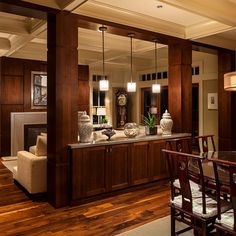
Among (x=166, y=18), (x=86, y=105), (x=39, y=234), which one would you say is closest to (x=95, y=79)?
(x=86, y=105)

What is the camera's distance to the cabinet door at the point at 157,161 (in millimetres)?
4664

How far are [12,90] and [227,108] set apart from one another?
573cm

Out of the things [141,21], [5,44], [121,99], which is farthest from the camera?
[121,99]

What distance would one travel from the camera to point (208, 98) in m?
7.44

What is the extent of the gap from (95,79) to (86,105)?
58.0 inches

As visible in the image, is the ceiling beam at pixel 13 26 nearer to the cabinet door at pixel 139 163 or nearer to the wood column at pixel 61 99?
the wood column at pixel 61 99

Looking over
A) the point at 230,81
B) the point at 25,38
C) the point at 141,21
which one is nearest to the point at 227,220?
the point at 230,81

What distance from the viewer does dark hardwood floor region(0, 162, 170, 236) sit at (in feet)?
10.1

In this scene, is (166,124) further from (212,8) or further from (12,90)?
(12,90)

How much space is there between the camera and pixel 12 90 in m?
7.54

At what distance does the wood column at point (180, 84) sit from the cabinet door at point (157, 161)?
775 mm

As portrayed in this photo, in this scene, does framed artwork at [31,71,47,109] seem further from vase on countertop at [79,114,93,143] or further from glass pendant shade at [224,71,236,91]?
glass pendant shade at [224,71,236,91]

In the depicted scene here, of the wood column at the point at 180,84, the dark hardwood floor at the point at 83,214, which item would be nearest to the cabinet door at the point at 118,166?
the dark hardwood floor at the point at 83,214

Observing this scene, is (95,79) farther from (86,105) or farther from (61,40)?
(61,40)
